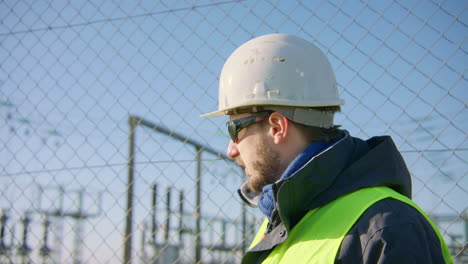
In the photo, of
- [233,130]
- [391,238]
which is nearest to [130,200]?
[233,130]

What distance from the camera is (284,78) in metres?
1.90

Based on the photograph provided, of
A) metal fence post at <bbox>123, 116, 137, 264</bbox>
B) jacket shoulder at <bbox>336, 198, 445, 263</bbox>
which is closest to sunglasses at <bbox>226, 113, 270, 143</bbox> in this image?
jacket shoulder at <bbox>336, 198, 445, 263</bbox>

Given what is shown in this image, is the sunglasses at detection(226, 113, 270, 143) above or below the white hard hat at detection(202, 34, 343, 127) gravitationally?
below

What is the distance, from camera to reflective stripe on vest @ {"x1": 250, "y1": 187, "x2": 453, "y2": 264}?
138cm

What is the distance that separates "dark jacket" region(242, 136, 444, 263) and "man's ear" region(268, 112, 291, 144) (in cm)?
23

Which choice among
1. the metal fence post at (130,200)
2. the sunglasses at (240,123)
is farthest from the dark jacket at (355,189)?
the metal fence post at (130,200)

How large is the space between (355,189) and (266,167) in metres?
0.40

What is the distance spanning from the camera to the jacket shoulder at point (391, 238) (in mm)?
1230

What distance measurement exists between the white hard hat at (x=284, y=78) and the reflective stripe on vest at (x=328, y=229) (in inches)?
16.5

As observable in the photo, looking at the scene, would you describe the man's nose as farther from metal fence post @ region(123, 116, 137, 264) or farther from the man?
metal fence post @ region(123, 116, 137, 264)

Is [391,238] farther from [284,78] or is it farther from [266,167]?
[284,78]

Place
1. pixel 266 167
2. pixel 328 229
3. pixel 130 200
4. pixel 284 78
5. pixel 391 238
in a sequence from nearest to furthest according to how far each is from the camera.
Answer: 1. pixel 391 238
2. pixel 328 229
3. pixel 266 167
4. pixel 284 78
5. pixel 130 200

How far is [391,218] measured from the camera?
1313mm

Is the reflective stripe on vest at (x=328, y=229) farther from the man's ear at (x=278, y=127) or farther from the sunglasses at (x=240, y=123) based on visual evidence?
the sunglasses at (x=240, y=123)
